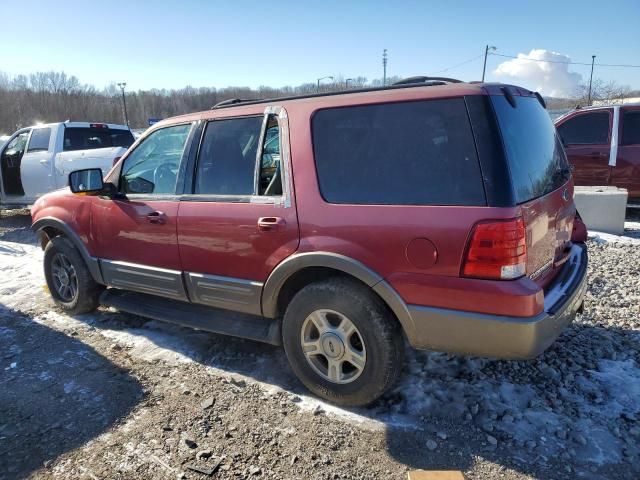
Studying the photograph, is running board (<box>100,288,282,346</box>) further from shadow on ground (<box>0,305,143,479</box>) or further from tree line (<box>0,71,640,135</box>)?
tree line (<box>0,71,640,135</box>)

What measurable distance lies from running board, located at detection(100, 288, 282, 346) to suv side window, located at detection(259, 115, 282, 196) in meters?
0.96

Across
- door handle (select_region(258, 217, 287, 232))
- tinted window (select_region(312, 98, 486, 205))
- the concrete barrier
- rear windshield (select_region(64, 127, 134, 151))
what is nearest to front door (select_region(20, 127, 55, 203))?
rear windshield (select_region(64, 127, 134, 151))

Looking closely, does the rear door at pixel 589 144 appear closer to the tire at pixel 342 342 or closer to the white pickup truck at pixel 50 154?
the tire at pixel 342 342

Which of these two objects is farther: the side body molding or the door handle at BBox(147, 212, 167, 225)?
the door handle at BBox(147, 212, 167, 225)

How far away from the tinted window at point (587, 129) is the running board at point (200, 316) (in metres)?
7.48

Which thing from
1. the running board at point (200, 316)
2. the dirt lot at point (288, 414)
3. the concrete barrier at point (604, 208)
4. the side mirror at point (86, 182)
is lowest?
the dirt lot at point (288, 414)

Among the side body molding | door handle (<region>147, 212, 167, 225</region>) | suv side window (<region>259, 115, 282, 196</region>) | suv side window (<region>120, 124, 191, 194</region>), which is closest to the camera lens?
the side body molding

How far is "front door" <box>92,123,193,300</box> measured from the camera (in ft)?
11.7

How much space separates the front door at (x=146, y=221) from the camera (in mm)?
3557

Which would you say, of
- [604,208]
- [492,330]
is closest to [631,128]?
[604,208]

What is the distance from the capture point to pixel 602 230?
7.00 meters

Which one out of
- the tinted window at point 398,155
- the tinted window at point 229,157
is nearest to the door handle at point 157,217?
the tinted window at point 229,157

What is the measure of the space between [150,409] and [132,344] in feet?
3.64

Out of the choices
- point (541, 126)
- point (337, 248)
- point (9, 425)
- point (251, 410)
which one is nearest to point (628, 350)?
point (541, 126)
